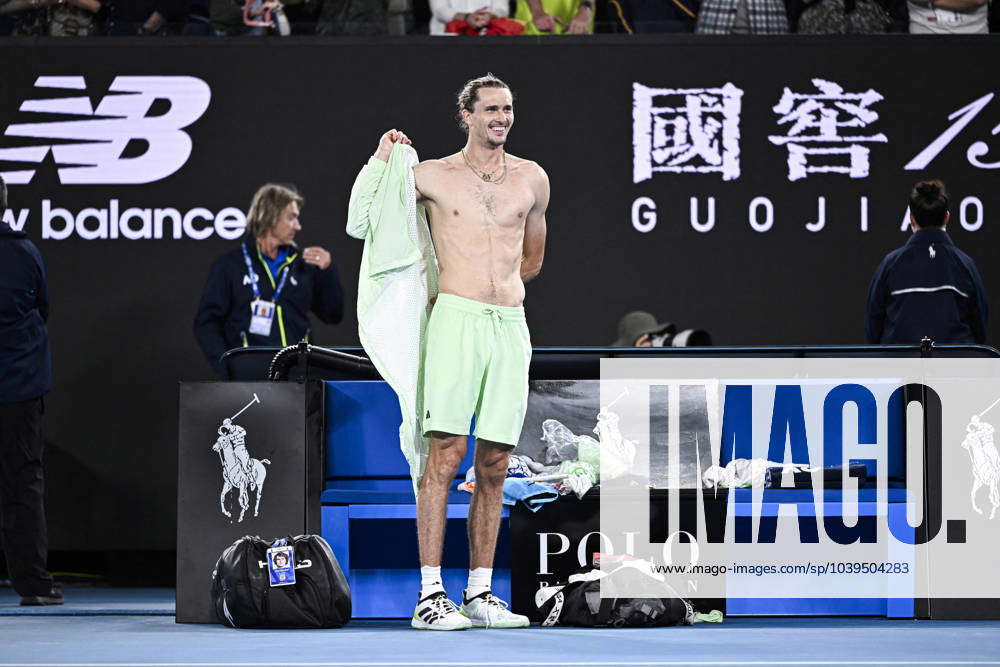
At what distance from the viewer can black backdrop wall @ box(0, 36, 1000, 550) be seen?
8273 millimetres

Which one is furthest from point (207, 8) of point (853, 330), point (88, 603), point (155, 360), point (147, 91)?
point (853, 330)

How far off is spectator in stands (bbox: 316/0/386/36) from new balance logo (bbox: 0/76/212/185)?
2.97 feet

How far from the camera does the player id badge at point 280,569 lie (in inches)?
205

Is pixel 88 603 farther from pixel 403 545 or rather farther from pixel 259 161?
pixel 259 161

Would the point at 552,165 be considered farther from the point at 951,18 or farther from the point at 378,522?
the point at 378,522

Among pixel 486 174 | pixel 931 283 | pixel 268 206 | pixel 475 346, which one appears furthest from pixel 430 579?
pixel 931 283

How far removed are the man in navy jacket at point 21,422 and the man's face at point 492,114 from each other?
2.41 m

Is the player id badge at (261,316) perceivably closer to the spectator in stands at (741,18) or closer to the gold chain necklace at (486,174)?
the gold chain necklace at (486,174)

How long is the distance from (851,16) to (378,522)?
4301mm

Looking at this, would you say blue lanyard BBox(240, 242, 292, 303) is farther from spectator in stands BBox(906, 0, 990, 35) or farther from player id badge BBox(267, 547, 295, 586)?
spectator in stands BBox(906, 0, 990, 35)

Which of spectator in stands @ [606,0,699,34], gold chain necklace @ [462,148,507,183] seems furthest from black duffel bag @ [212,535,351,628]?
spectator in stands @ [606,0,699,34]

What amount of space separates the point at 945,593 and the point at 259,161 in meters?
4.45

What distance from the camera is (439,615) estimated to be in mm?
5125

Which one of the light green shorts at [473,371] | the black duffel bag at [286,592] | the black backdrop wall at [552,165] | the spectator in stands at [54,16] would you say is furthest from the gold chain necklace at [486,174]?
the spectator in stands at [54,16]
